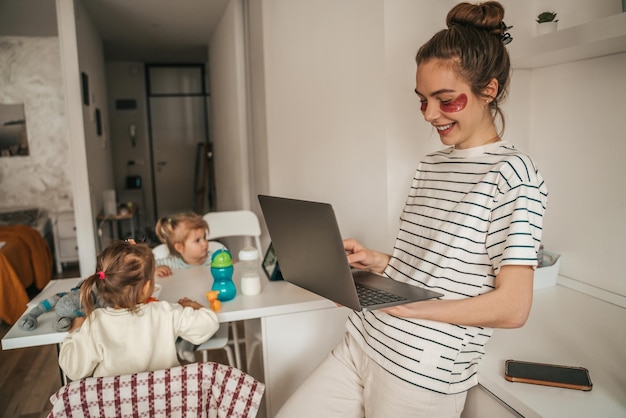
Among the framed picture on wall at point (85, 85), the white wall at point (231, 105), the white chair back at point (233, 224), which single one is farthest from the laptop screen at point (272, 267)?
the framed picture on wall at point (85, 85)

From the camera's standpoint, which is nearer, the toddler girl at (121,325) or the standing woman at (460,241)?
the standing woman at (460,241)

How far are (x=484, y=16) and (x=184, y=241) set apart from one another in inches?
67.5

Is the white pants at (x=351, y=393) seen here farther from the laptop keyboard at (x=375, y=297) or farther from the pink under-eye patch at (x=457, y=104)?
the pink under-eye patch at (x=457, y=104)

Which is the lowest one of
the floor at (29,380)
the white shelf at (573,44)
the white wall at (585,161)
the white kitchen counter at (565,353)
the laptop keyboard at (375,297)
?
the floor at (29,380)

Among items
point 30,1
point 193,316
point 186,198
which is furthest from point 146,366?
point 186,198

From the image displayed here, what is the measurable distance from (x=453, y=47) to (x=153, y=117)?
7.37 metres

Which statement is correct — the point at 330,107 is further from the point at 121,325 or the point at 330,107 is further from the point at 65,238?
the point at 65,238

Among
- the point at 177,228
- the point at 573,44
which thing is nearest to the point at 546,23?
the point at 573,44

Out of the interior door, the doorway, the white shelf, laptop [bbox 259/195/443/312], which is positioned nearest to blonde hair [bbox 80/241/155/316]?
laptop [bbox 259/195/443/312]

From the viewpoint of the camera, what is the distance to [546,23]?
5.51 feet

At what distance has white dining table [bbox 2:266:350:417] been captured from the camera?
1.88m

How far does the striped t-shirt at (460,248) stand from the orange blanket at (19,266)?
3.43 m

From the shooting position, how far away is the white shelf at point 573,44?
53.6 inches

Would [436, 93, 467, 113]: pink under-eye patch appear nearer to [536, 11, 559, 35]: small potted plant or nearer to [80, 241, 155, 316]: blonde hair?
[536, 11, 559, 35]: small potted plant
